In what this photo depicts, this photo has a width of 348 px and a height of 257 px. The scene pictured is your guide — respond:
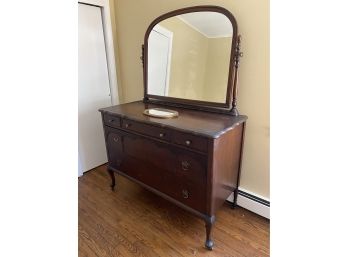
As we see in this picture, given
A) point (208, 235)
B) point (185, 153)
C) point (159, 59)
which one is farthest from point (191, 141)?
point (159, 59)

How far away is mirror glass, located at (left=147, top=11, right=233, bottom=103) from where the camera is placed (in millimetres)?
1532

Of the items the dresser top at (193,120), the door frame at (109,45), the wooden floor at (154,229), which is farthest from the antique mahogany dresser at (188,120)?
the door frame at (109,45)

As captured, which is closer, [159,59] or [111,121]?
[111,121]

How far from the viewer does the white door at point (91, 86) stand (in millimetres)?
2076

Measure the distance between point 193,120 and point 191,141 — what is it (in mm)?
201

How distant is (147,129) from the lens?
4.97ft

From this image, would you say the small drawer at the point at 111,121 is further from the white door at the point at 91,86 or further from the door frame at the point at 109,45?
the door frame at the point at 109,45

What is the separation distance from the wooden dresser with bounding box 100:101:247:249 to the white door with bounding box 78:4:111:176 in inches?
23.0

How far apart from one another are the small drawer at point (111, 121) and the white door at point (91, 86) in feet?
1.77

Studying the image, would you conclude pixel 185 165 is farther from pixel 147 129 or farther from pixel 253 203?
pixel 253 203

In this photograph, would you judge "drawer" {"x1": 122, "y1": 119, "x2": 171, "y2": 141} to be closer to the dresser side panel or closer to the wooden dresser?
the wooden dresser
